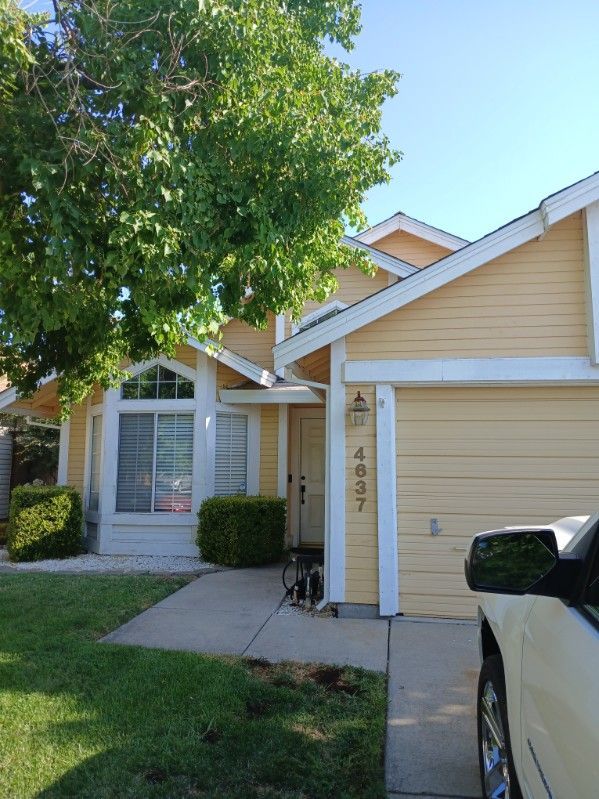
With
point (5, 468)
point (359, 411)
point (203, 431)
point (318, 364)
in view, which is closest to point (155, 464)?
point (203, 431)

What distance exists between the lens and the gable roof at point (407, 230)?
39.5ft

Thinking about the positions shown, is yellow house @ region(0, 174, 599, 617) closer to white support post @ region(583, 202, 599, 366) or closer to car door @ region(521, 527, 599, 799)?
white support post @ region(583, 202, 599, 366)

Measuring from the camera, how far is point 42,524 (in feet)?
31.4

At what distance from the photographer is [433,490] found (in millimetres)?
6363

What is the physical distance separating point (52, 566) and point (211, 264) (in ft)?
21.5

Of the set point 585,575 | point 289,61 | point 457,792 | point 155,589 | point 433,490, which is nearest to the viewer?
point 585,575

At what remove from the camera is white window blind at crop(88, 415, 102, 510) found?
34.8ft

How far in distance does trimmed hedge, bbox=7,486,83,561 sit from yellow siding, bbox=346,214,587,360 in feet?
20.1

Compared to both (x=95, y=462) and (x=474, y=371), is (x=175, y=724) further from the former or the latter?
(x=95, y=462)

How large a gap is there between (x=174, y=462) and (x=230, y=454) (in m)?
0.99

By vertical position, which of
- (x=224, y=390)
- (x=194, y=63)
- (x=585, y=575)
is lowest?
(x=585, y=575)

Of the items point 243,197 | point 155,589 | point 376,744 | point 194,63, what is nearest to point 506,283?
point 243,197

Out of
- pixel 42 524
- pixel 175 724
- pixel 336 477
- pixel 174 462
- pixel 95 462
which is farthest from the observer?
pixel 95 462

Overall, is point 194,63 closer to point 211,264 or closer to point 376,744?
point 211,264
